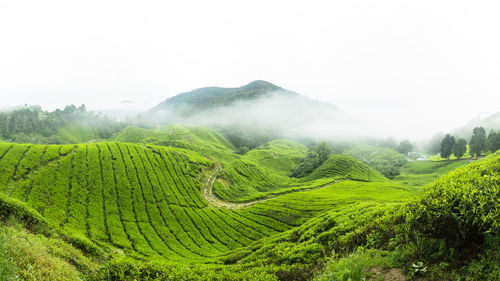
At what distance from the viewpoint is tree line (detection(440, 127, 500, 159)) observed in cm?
8239

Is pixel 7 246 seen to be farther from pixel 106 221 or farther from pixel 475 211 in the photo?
pixel 106 221

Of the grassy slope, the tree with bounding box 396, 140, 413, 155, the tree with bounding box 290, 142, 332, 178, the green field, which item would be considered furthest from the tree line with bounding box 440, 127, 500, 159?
the tree with bounding box 396, 140, 413, 155

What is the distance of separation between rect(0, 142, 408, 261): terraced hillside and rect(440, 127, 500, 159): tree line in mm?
88147

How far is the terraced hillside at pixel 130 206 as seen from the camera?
30953mm

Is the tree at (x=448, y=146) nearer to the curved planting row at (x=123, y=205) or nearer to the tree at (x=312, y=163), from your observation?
the tree at (x=312, y=163)

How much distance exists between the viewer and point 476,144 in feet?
307

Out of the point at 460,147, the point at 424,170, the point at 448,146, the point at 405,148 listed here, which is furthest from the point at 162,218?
the point at 405,148

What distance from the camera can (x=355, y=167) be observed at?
9325 centimetres

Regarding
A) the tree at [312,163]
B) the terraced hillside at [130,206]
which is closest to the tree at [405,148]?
the tree at [312,163]

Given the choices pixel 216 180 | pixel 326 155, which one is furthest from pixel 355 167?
pixel 216 180

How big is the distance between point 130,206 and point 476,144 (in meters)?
143

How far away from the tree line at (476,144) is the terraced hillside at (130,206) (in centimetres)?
8815

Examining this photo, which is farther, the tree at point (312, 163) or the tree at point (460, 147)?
the tree at point (312, 163)

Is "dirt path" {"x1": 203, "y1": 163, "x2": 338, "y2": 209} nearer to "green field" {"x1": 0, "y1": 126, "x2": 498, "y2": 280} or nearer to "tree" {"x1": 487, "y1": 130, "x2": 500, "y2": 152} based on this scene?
"green field" {"x1": 0, "y1": 126, "x2": 498, "y2": 280}
